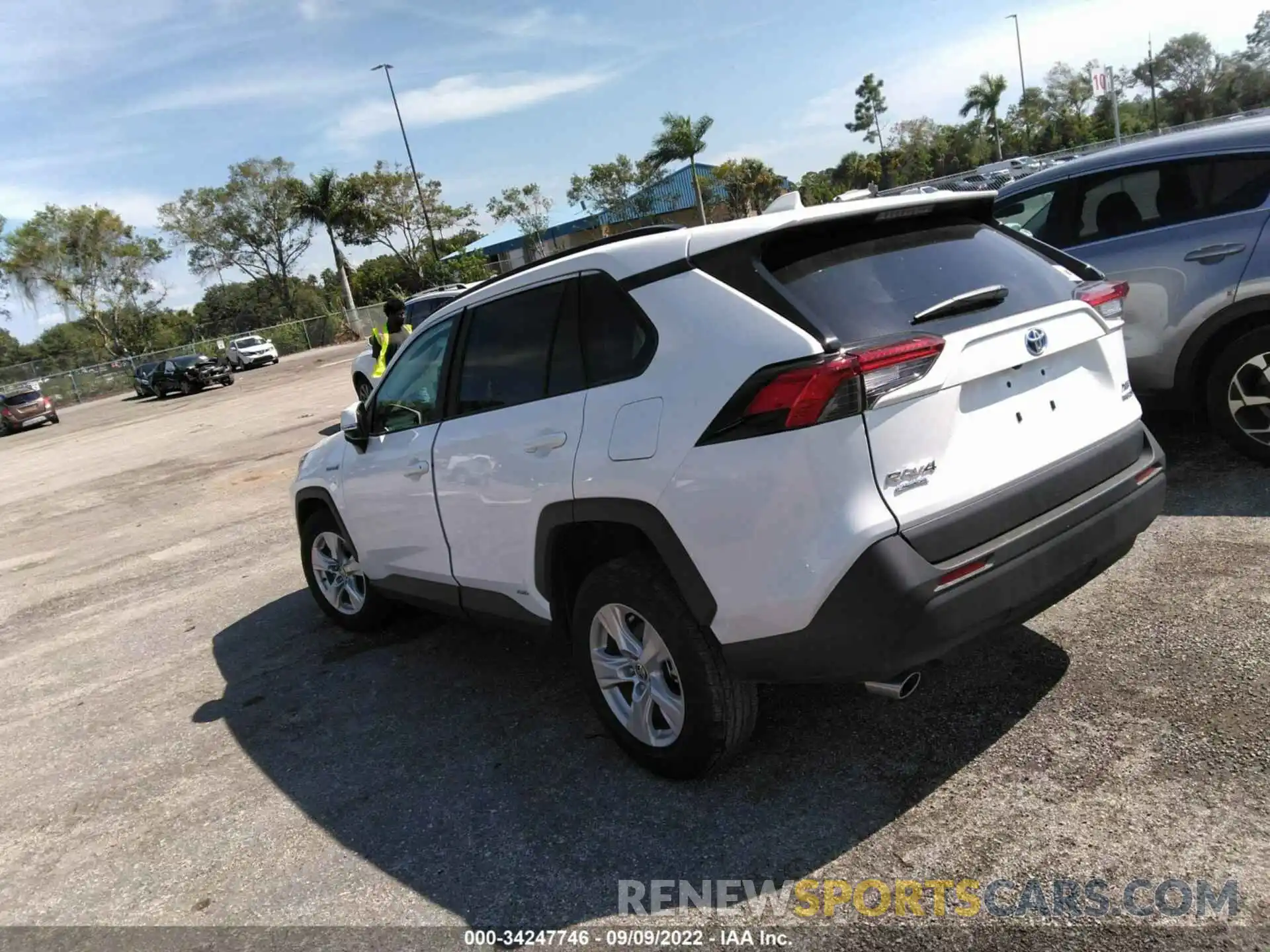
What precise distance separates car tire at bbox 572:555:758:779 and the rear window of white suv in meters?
1.04

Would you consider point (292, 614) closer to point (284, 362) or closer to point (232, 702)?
point (232, 702)

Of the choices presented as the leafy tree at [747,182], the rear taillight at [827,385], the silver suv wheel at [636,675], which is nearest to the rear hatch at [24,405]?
the silver suv wheel at [636,675]

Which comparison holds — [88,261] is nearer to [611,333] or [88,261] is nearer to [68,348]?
A: [68,348]

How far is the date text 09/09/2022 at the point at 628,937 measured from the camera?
250 cm

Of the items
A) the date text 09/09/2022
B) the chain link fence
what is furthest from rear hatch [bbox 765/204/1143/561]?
the chain link fence

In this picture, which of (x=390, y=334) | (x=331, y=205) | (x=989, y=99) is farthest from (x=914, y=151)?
(x=390, y=334)

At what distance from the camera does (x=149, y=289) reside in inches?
2452

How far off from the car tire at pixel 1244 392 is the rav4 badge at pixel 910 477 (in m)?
3.39

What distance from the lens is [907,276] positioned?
2920mm

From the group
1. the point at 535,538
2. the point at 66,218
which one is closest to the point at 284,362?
the point at 66,218

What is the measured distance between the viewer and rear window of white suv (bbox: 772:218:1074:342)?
2.74 m

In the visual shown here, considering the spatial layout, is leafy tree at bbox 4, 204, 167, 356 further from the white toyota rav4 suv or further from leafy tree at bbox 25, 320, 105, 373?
the white toyota rav4 suv

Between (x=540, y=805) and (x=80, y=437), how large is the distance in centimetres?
2677

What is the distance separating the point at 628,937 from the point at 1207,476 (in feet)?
14.5
